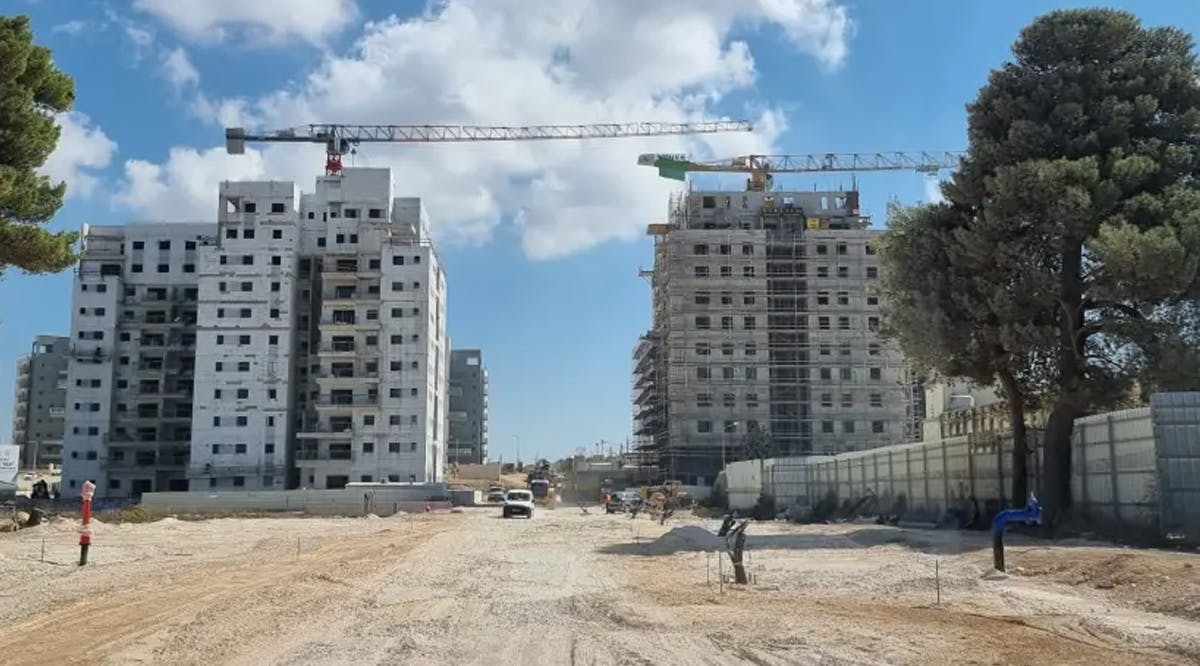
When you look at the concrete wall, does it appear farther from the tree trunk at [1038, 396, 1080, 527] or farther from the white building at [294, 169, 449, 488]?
the white building at [294, 169, 449, 488]

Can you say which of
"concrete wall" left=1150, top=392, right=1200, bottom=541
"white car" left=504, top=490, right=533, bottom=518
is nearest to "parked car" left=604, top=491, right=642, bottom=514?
"white car" left=504, top=490, right=533, bottom=518

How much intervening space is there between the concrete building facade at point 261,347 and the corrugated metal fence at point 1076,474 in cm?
5118

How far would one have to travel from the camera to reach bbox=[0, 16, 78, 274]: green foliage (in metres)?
20.6

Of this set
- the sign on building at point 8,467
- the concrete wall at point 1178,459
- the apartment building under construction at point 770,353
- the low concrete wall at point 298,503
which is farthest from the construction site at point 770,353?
the concrete wall at point 1178,459

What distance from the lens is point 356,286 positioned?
101312 mm

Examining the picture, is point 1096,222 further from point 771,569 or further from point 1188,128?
point 771,569

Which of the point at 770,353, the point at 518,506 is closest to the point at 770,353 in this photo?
the point at 770,353

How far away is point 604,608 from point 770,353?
308 ft

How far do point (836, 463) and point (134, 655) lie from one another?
43.4m

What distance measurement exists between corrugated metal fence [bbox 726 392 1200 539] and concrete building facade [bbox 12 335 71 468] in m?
131

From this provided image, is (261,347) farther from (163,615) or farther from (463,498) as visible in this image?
(163,615)

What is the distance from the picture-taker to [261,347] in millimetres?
99438

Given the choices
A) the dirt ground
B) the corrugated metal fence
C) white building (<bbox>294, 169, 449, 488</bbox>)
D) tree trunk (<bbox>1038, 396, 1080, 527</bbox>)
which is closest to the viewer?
the dirt ground

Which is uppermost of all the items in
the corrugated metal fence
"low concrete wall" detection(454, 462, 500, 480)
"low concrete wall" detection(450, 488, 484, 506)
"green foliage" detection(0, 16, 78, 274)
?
"green foliage" detection(0, 16, 78, 274)
